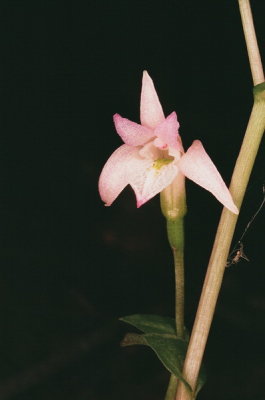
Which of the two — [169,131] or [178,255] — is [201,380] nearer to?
[178,255]

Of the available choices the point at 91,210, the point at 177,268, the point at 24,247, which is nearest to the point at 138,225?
the point at 91,210

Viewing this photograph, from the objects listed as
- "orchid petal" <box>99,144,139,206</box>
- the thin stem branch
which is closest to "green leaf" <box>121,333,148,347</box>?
"orchid petal" <box>99,144,139,206</box>

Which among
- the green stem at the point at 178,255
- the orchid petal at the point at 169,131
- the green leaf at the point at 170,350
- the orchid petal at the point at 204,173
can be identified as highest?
the orchid petal at the point at 169,131

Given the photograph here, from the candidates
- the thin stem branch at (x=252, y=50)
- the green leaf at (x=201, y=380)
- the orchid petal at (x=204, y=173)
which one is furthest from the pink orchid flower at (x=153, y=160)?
the green leaf at (x=201, y=380)

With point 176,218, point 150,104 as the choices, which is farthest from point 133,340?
point 150,104

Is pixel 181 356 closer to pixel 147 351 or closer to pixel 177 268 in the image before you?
pixel 177 268

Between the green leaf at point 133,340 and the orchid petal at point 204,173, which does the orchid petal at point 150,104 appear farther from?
the green leaf at point 133,340
